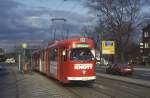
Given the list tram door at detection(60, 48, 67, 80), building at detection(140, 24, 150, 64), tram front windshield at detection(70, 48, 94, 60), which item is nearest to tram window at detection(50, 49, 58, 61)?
tram door at detection(60, 48, 67, 80)

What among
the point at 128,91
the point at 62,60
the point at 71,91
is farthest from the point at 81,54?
the point at 128,91

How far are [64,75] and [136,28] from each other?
57876 mm

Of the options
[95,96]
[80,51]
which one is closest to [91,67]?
[80,51]

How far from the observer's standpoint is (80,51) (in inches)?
956

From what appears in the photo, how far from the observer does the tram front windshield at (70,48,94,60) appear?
952 inches

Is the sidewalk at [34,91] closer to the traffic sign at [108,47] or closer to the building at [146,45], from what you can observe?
the traffic sign at [108,47]

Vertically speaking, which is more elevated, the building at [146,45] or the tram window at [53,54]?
the building at [146,45]

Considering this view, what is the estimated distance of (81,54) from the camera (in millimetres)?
24297

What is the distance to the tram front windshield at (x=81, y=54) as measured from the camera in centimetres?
2419

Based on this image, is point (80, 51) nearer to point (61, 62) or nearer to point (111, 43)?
point (61, 62)

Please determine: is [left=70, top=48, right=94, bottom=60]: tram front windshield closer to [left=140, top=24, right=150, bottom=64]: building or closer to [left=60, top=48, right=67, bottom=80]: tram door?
[left=60, top=48, right=67, bottom=80]: tram door

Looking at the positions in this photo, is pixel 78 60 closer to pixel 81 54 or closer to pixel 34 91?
pixel 81 54

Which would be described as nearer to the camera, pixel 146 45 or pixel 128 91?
pixel 128 91

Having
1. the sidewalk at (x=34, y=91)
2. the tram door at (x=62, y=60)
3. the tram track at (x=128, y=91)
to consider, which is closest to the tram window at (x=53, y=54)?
the sidewalk at (x=34, y=91)
